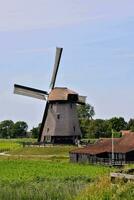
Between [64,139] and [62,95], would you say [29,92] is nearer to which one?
[62,95]

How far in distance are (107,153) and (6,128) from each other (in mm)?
110216

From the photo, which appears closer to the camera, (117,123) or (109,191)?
(109,191)

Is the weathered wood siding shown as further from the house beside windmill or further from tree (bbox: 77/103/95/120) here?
tree (bbox: 77/103/95/120)

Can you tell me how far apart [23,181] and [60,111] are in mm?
42474

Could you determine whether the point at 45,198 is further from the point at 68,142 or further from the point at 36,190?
the point at 68,142

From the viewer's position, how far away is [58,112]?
77.8 meters

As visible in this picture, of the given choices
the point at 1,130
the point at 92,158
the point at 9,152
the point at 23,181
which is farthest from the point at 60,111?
the point at 1,130

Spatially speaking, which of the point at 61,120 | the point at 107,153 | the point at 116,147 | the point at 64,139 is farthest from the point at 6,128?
the point at 116,147

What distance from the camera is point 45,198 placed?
86.1 ft

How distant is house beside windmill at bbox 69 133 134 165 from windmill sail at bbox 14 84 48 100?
49.8 ft

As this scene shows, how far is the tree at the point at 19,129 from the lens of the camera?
16051 cm

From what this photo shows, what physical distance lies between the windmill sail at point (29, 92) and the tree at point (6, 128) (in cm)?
8272

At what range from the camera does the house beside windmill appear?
2323 inches

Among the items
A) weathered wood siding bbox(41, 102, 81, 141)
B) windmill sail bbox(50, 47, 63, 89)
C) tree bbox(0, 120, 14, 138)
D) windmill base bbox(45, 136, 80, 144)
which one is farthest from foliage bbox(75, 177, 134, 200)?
tree bbox(0, 120, 14, 138)
